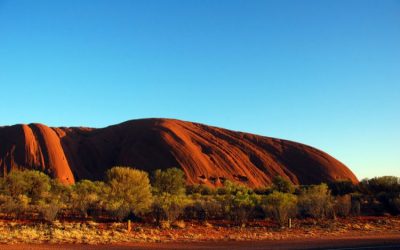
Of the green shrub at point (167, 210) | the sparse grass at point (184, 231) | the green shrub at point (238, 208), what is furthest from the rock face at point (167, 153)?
the sparse grass at point (184, 231)

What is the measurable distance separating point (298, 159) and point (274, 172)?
7.03 meters

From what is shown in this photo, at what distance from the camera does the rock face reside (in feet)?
218

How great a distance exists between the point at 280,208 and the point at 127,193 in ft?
36.7

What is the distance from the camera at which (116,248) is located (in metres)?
15.7

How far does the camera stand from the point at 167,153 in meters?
67.6

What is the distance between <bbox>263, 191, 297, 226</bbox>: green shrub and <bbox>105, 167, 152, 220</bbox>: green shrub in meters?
8.70

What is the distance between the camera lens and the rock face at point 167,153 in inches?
2611

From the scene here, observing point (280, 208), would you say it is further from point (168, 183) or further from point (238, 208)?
point (168, 183)

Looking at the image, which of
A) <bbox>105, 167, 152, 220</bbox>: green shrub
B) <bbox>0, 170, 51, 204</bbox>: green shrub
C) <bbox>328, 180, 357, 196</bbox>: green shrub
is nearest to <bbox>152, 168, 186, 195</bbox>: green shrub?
<bbox>105, 167, 152, 220</bbox>: green shrub

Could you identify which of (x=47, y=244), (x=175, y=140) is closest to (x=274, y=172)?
(x=175, y=140)

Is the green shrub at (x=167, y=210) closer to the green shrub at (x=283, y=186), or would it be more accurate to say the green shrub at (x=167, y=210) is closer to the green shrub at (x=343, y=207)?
the green shrub at (x=343, y=207)

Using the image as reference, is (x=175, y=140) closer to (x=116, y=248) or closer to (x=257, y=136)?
(x=257, y=136)

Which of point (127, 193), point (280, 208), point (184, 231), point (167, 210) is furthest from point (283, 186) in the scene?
point (184, 231)

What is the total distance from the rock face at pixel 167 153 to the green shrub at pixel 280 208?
34615 mm
